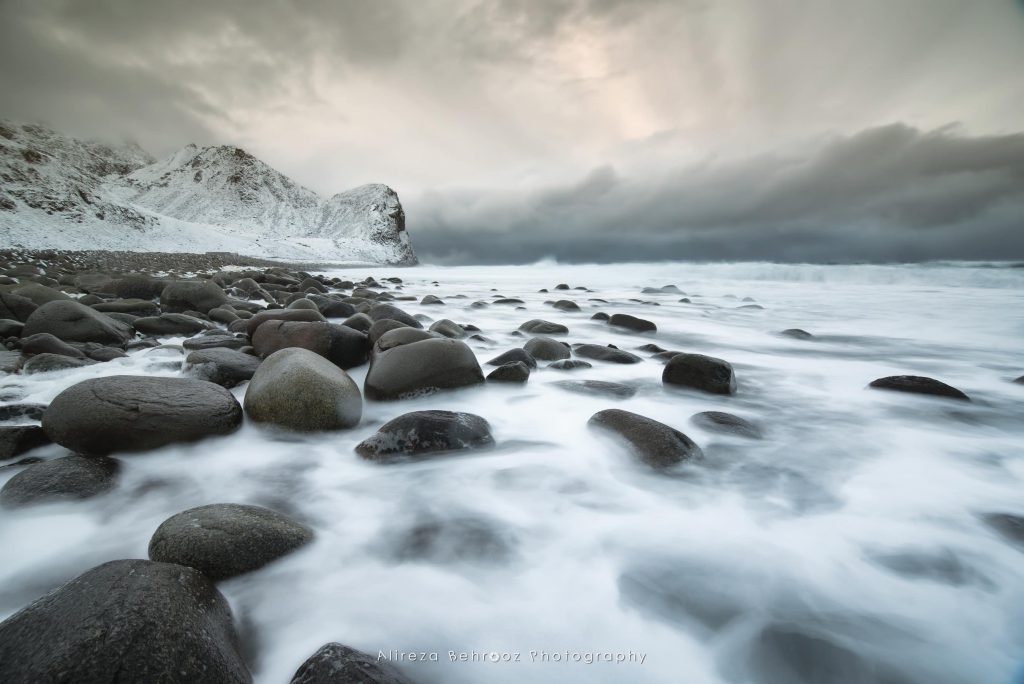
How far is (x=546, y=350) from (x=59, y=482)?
2.59 meters

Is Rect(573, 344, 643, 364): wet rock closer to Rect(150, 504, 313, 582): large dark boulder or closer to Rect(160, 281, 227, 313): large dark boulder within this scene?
Rect(150, 504, 313, 582): large dark boulder

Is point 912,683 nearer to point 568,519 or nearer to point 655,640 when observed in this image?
point 655,640

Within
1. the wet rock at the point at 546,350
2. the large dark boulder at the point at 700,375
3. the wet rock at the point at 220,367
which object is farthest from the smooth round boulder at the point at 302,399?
the large dark boulder at the point at 700,375

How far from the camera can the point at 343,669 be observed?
31.4 inches

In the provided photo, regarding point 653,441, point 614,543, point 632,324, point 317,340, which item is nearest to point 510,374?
point 653,441

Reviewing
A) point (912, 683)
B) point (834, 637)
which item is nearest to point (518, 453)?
point (834, 637)

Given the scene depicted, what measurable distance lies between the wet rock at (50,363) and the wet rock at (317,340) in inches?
35.3

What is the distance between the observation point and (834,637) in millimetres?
986

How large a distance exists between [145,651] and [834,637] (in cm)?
134

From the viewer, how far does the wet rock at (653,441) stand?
174cm

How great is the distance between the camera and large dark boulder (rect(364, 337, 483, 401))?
2400 mm

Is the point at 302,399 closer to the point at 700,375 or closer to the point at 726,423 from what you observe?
the point at 726,423

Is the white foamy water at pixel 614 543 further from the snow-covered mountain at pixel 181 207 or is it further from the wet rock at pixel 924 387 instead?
the snow-covered mountain at pixel 181 207

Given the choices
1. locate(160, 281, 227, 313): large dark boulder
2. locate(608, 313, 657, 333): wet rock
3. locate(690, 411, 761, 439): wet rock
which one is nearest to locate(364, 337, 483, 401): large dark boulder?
locate(690, 411, 761, 439): wet rock
